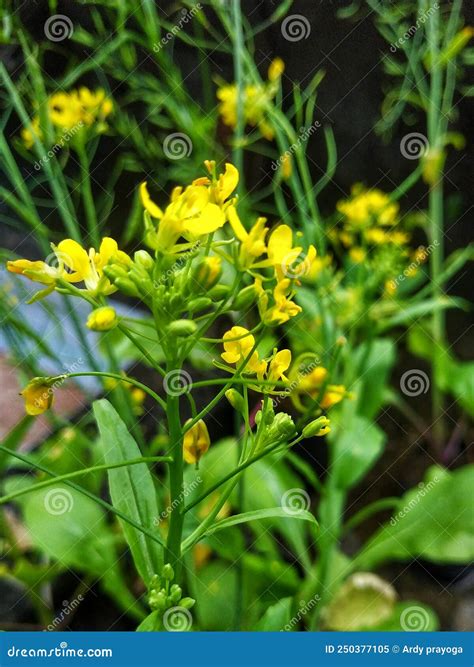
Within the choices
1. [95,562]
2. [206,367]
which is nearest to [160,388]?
[206,367]

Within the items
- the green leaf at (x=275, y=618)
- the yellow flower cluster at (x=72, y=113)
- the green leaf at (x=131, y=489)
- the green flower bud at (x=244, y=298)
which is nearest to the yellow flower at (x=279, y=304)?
the green flower bud at (x=244, y=298)

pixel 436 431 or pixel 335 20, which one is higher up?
pixel 335 20

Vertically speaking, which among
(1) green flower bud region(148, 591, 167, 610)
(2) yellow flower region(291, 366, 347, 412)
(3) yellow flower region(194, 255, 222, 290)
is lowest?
(1) green flower bud region(148, 591, 167, 610)

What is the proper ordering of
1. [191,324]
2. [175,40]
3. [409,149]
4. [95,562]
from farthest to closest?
[409,149] → [175,40] → [95,562] → [191,324]

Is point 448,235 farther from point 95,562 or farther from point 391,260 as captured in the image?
point 95,562

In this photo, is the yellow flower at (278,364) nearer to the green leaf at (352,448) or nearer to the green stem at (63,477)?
the green stem at (63,477)

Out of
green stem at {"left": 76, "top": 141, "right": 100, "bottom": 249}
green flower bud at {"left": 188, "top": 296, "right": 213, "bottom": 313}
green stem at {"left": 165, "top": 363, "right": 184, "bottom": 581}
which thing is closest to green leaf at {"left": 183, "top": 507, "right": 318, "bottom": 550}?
green stem at {"left": 165, "top": 363, "right": 184, "bottom": 581}

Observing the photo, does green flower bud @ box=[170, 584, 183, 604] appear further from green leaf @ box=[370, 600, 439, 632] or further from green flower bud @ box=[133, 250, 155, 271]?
green leaf @ box=[370, 600, 439, 632]

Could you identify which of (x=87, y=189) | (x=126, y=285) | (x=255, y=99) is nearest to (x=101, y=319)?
(x=126, y=285)
